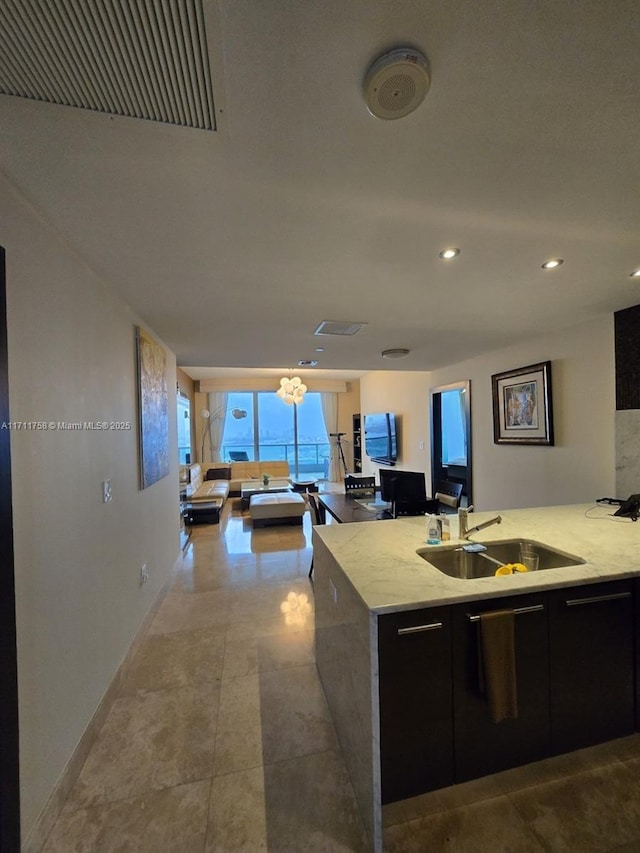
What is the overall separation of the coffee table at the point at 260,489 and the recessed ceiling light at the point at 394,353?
12.4ft

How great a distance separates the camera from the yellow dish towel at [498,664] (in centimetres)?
124

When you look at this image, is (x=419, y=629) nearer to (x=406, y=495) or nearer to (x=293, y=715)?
(x=293, y=715)

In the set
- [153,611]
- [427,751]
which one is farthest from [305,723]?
[153,611]

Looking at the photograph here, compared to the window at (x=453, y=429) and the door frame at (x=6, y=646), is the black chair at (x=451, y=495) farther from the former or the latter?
the door frame at (x=6, y=646)

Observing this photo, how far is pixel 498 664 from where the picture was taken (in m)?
1.25

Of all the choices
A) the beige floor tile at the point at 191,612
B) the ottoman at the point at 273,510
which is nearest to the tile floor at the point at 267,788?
the beige floor tile at the point at 191,612

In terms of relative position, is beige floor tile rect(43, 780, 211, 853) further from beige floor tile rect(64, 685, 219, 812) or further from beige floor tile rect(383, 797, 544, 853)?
beige floor tile rect(383, 797, 544, 853)

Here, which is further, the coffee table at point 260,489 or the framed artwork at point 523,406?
the coffee table at point 260,489

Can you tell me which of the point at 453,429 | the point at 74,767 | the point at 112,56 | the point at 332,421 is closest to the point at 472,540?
the point at 74,767

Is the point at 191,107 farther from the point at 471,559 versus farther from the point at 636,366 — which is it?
the point at 636,366

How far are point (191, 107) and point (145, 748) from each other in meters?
2.55

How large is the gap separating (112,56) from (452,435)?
5.21m

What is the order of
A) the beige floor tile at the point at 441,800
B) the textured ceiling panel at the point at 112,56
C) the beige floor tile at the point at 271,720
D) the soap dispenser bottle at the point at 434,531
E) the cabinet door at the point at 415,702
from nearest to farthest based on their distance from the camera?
the textured ceiling panel at the point at 112,56
the cabinet door at the point at 415,702
the beige floor tile at the point at 441,800
the beige floor tile at the point at 271,720
the soap dispenser bottle at the point at 434,531

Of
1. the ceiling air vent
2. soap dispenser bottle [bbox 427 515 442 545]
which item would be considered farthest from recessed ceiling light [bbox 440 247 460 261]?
soap dispenser bottle [bbox 427 515 442 545]
